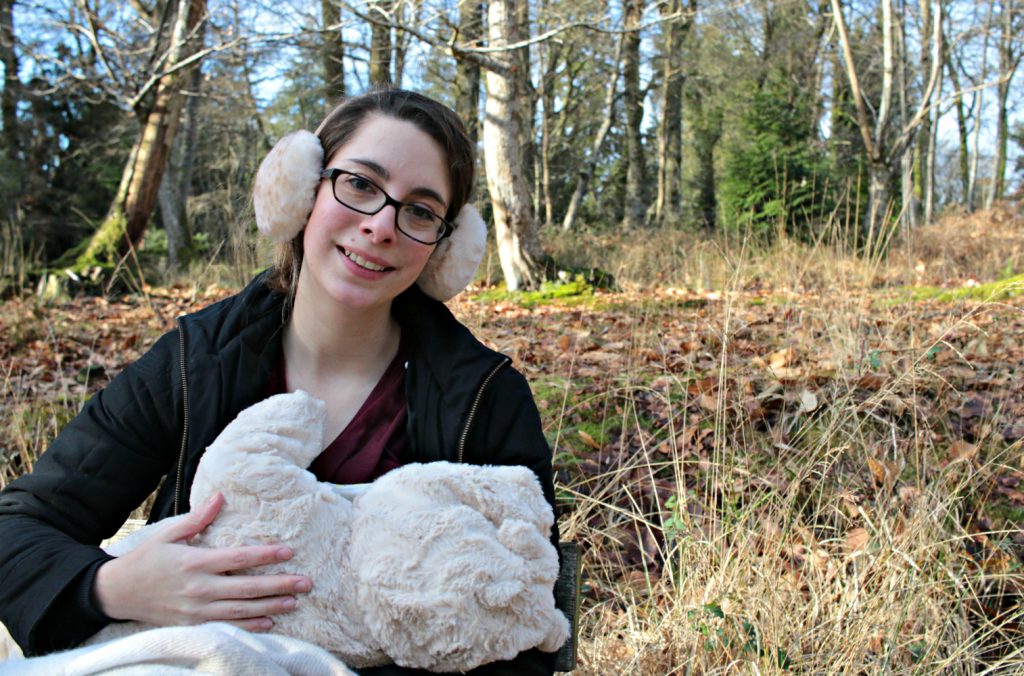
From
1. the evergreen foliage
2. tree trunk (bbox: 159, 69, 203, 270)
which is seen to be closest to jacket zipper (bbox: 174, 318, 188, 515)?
the evergreen foliage

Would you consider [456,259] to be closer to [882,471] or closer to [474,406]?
[474,406]

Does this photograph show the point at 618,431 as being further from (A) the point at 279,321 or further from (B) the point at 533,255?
(B) the point at 533,255

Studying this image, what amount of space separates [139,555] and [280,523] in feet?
0.81

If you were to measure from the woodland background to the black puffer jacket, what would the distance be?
83cm

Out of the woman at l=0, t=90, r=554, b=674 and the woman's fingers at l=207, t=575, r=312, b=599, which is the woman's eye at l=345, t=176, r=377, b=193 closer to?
the woman at l=0, t=90, r=554, b=674

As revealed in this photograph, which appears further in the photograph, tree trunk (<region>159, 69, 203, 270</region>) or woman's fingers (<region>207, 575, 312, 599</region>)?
tree trunk (<region>159, 69, 203, 270</region>)

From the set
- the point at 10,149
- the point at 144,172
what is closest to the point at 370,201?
the point at 144,172

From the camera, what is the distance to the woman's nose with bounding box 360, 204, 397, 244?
5.19ft

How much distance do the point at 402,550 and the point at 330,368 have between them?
2.04ft

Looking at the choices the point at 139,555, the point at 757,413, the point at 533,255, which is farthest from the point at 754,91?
the point at 139,555

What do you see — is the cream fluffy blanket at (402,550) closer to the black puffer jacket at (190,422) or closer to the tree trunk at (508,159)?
the black puffer jacket at (190,422)

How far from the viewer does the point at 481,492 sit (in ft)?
4.35

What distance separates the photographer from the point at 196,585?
1292 millimetres

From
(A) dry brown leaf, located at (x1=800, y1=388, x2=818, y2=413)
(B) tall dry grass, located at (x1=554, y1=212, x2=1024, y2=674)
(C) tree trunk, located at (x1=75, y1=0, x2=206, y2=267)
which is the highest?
(C) tree trunk, located at (x1=75, y1=0, x2=206, y2=267)
